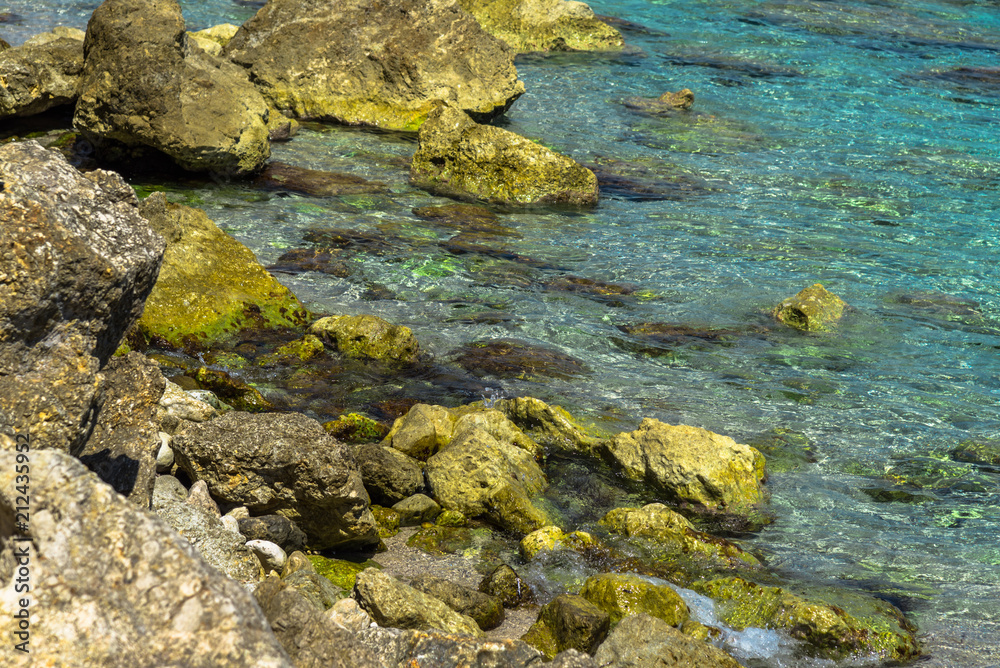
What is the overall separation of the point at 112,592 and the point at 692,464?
18.3 feet

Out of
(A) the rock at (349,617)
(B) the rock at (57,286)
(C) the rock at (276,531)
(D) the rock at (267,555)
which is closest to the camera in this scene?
(B) the rock at (57,286)

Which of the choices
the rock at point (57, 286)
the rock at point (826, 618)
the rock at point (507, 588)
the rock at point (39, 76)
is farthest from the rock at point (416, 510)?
the rock at point (39, 76)

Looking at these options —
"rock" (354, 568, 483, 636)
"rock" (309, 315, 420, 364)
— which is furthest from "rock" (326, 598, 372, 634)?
"rock" (309, 315, 420, 364)

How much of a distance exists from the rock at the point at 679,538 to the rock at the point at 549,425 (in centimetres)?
102

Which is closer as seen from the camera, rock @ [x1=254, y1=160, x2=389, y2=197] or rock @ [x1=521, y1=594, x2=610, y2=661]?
rock @ [x1=521, y1=594, x2=610, y2=661]

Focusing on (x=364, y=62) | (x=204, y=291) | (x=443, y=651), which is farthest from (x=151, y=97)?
(x=443, y=651)

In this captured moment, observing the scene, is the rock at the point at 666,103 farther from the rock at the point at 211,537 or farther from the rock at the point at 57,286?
the rock at the point at 57,286

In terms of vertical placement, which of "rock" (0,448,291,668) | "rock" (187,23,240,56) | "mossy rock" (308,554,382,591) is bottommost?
"mossy rock" (308,554,382,591)

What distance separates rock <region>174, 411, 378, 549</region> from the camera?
245 inches

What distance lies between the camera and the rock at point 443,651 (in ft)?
13.0

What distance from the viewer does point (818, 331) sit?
35.2ft

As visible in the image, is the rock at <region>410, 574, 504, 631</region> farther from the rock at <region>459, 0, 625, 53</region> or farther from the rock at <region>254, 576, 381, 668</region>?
the rock at <region>459, 0, 625, 53</region>

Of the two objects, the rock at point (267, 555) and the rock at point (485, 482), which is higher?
the rock at point (267, 555)

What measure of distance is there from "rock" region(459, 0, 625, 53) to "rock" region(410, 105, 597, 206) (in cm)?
912
